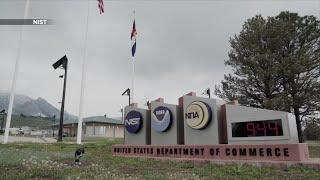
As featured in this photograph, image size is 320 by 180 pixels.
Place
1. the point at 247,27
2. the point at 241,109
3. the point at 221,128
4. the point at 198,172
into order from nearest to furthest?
the point at 198,172, the point at 241,109, the point at 221,128, the point at 247,27

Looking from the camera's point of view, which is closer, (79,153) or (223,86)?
(79,153)

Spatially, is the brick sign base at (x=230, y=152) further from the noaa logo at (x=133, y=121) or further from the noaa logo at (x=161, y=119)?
the noaa logo at (x=133, y=121)

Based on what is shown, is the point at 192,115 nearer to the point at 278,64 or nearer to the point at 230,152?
the point at 230,152

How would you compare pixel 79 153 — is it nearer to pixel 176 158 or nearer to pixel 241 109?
pixel 176 158

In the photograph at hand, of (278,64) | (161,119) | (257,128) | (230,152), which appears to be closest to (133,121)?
(161,119)

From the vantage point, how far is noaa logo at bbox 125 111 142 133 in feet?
70.9

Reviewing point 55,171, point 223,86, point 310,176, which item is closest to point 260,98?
point 223,86

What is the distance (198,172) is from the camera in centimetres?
1202

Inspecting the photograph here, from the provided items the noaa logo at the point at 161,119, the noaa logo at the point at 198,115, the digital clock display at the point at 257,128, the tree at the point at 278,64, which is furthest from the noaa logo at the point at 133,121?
the tree at the point at 278,64

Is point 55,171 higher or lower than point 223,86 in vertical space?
lower

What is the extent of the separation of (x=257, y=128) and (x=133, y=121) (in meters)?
10.1

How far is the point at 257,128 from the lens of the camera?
14883 millimetres

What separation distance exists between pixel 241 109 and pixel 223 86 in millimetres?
18761

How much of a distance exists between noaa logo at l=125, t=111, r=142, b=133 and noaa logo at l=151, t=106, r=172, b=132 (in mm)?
1516
